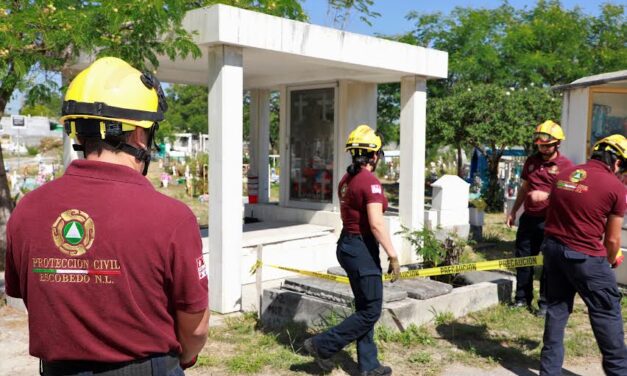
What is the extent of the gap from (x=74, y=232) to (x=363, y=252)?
3.08m

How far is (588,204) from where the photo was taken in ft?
14.6

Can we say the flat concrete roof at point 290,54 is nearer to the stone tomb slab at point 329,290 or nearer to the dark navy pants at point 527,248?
the stone tomb slab at point 329,290

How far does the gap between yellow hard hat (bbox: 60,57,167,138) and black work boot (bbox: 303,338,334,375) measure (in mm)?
3162

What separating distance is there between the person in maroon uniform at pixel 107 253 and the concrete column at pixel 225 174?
4.53 metres

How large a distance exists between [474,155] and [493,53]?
12.5 ft

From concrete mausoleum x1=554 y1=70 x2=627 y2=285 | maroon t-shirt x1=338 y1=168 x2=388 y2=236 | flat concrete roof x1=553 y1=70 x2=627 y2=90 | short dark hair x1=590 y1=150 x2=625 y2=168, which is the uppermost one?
flat concrete roof x1=553 y1=70 x2=627 y2=90

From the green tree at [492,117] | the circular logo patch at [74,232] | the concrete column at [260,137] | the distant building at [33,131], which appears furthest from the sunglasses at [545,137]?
the distant building at [33,131]

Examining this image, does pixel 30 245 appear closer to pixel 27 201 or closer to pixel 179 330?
pixel 27 201

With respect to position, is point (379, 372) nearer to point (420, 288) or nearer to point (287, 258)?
point (420, 288)

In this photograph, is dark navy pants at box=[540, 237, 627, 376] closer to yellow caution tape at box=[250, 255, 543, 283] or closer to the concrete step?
yellow caution tape at box=[250, 255, 543, 283]

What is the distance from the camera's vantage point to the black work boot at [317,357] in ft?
15.8

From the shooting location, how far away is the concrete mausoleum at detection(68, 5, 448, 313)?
6566 millimetres

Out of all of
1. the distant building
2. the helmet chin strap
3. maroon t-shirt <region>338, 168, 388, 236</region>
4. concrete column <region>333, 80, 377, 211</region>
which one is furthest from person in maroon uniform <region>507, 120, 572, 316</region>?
the distant building

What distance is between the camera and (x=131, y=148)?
6.54 ft
